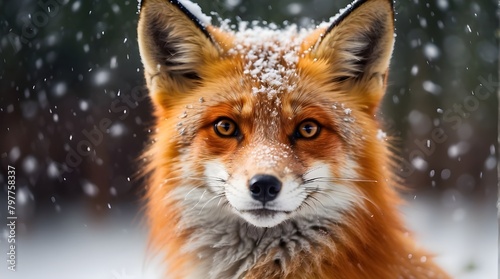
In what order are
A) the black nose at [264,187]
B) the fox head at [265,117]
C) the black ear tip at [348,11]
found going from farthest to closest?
the black ear tip at [348,11], the fox head at [265,117], the black nose at [264,187]

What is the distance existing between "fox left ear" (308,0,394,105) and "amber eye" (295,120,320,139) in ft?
0.87

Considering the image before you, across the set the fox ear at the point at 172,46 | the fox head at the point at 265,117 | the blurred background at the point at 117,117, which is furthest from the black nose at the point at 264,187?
the blurred background at the point at 117,117

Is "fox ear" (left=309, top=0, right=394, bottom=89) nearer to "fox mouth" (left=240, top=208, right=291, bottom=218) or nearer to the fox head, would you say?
the fox head

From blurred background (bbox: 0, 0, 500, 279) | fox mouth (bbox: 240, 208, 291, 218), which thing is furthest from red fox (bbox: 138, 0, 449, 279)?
blurred background (bbox: 0, 0, 500, 279)

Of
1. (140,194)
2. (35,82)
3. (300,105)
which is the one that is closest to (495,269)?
(300,105)

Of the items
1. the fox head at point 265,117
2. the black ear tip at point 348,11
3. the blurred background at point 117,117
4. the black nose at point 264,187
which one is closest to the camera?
the black nose at point 264,187

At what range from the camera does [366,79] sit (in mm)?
2023

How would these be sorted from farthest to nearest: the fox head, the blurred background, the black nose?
the blurred background, the fox head, the black nose

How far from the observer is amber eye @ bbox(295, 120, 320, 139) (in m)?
1.84

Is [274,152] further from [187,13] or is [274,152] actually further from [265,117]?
[187,13]

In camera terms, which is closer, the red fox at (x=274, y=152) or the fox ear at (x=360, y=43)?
the red fox at (x=274, y=152)

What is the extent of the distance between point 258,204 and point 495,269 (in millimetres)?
2017

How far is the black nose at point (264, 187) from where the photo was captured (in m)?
1.65

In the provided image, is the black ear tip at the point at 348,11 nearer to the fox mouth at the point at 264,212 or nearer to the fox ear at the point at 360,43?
the fox ear at the point at 360,43
